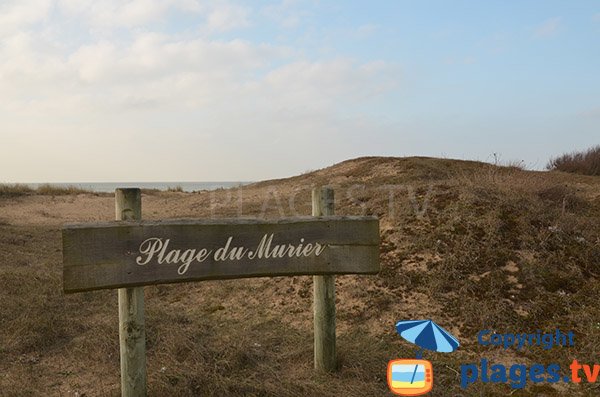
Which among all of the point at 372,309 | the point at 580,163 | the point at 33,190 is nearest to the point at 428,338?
the point at 372,309

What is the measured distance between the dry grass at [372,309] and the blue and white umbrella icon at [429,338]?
103cm

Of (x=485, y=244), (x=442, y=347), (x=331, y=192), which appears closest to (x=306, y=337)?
(x=331, y=192)

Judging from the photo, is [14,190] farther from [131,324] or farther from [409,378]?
[409,378]

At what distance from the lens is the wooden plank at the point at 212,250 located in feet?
13.1

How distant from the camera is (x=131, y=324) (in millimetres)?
4254

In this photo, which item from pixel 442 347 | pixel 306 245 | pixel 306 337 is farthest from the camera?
pixel 306 337

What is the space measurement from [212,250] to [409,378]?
2114 mm

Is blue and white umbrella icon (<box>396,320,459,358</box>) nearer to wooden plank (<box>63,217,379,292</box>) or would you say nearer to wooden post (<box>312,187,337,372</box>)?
wooden plank (<box>63,217,379,292</box>)

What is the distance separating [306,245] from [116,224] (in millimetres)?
1843

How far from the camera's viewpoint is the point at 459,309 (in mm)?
6527

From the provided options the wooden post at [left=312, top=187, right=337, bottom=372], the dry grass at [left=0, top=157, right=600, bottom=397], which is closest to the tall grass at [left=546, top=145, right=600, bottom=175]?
the dry grass at [left=0, top=157, right=600, bottom=397]

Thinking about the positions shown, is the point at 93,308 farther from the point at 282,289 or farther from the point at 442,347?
the point at 442,347

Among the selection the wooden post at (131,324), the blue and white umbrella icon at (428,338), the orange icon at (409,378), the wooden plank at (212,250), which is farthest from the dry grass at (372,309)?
the wooden plank at (212,250)

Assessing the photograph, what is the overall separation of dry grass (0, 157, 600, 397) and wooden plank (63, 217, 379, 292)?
3.97 ft
